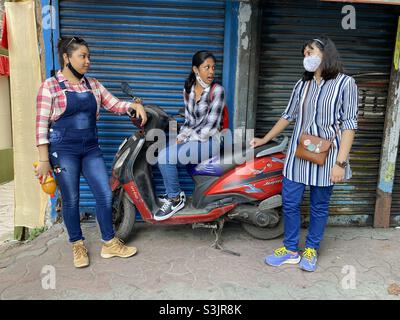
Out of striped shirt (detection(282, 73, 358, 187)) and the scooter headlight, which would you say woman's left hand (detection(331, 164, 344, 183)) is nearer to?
striped shirt (detection(282, 73, 358, 187))

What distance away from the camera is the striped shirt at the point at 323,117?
281 cm

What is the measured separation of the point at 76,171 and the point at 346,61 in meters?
3.14

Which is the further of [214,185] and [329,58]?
[214,185]

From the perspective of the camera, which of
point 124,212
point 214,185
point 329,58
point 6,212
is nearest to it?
point 329,58

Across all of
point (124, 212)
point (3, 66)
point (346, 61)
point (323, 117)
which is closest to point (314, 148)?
point (323, 117)

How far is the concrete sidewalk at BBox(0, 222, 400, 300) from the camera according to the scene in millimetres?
2838

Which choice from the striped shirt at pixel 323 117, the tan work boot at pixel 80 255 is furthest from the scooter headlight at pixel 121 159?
the striped shirt at pixel 323 117

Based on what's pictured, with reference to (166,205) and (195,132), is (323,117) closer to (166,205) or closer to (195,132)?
(195,132)

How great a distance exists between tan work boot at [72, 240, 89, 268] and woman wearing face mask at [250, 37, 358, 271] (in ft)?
5.43

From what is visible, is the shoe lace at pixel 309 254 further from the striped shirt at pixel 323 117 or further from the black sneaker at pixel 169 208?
the black sneaker at pixel 169 208

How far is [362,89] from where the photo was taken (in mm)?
4102

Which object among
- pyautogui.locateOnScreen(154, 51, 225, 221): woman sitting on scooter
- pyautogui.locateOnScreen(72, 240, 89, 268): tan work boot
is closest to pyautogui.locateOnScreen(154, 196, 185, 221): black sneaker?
pyautogui.locateOnScreen(154, 51, 225, 221): woman sitting on scooter

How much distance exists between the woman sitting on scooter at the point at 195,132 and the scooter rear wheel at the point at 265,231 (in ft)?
2.55

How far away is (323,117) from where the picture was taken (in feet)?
9.49
